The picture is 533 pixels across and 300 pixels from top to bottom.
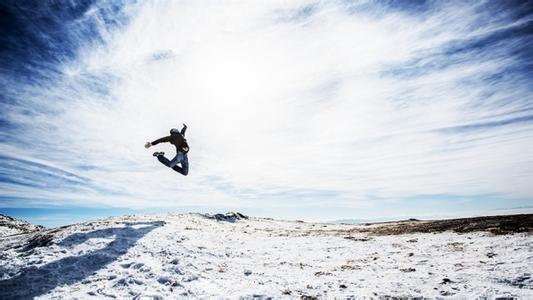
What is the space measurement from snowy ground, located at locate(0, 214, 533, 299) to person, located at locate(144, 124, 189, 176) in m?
3.18

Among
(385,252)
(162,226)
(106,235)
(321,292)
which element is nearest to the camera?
(321,292)

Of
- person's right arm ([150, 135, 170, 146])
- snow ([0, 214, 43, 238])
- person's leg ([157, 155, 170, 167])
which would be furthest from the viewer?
snow ([0, 214, 43, 238])

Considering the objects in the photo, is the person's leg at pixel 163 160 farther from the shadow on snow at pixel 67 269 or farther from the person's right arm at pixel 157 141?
the shadow on snow at pixel 67 269

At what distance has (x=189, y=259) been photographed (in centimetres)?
969

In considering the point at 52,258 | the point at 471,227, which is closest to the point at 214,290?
the point at 52,258

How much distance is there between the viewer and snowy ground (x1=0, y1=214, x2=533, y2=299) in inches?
287

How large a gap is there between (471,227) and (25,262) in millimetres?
17462

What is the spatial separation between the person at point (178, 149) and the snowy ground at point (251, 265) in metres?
3.18

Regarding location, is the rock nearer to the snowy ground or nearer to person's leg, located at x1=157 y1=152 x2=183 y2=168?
person's leg, located at x1=157 y1=152 x2=183 y2=168

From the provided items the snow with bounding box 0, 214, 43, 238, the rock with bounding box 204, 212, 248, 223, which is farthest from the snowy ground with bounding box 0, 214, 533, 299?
the snow with bounding box 0, 214, 43, 238

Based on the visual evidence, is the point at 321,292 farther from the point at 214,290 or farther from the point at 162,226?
the point at 162,226

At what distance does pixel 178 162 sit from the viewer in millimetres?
14734

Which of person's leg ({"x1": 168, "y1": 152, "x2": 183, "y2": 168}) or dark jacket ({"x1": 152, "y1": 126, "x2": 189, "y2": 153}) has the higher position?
dark jacket ({"x1": 152, "y1": 126, "x2": 189, "y2": 153})

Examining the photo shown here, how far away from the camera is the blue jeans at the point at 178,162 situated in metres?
14.2
